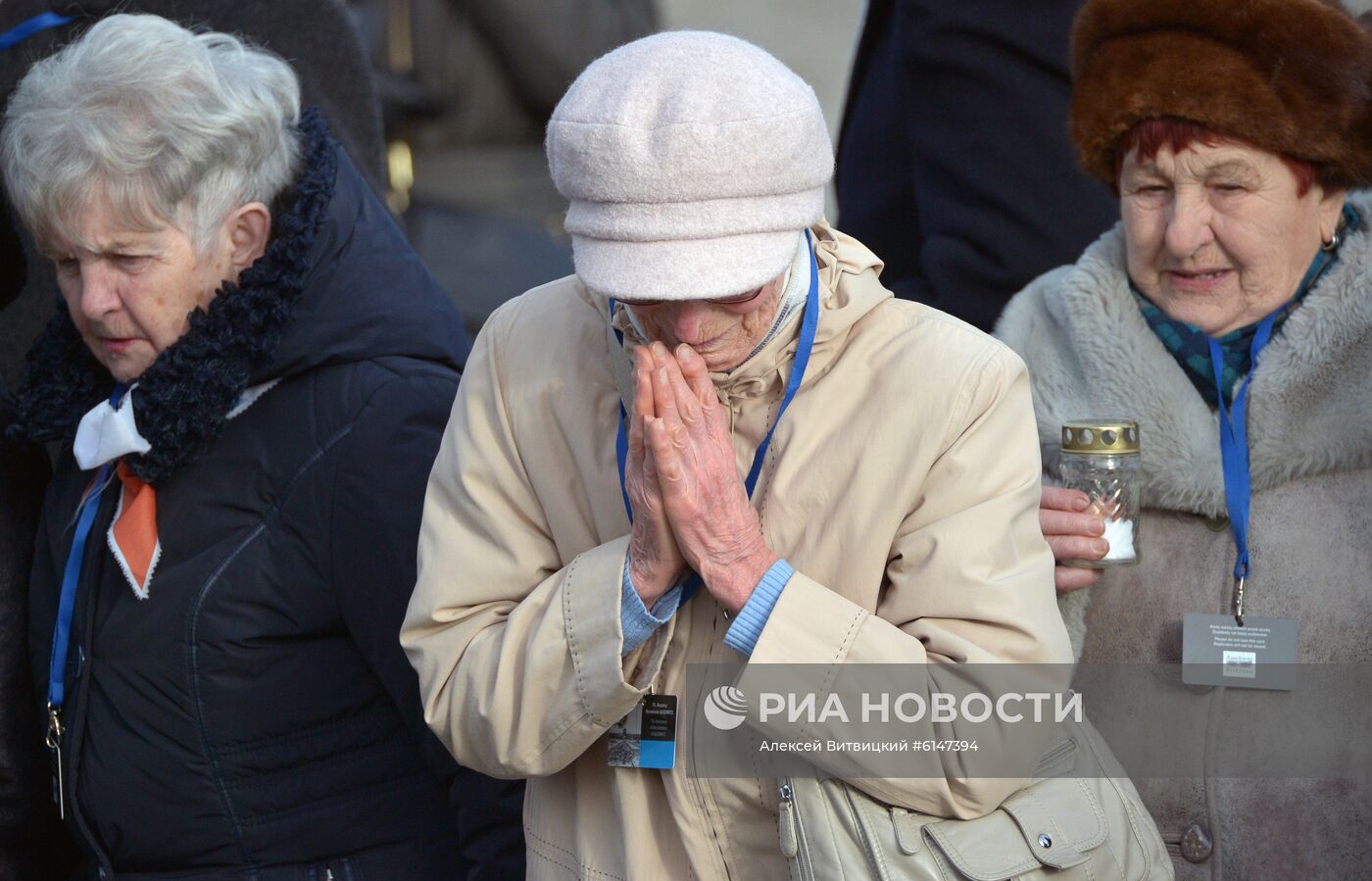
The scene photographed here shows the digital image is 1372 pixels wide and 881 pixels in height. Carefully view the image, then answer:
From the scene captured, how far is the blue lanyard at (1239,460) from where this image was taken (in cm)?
248

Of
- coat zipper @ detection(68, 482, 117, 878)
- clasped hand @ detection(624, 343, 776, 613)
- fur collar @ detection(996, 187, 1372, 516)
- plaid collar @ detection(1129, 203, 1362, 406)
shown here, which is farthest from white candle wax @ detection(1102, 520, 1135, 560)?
coat zipper @ detection(68, 482, 117, 878)

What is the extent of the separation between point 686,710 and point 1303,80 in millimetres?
1344

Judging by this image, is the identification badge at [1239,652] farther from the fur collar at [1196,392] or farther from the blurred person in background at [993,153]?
the blurred person in background at [993,153]

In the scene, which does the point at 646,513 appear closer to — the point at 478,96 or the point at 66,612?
the point at 66,612

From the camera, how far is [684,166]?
184cm

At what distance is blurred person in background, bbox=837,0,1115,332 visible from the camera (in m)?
3.17

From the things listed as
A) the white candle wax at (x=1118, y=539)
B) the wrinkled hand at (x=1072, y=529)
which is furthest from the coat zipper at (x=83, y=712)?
the white candle wax at (x=1118, y=539)

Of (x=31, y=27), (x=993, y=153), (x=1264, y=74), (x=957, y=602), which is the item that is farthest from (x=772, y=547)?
(x=31, y=27)

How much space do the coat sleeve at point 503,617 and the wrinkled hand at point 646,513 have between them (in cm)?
3

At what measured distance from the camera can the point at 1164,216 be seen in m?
2.58

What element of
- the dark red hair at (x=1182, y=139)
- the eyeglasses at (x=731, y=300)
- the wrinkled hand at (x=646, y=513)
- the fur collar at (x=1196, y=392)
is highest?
the eyeglasses at (x=731, y=300)

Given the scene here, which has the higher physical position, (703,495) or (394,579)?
(703,495)

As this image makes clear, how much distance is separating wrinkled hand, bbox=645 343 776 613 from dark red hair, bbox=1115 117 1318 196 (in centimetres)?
101

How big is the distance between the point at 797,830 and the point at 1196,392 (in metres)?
1.09
